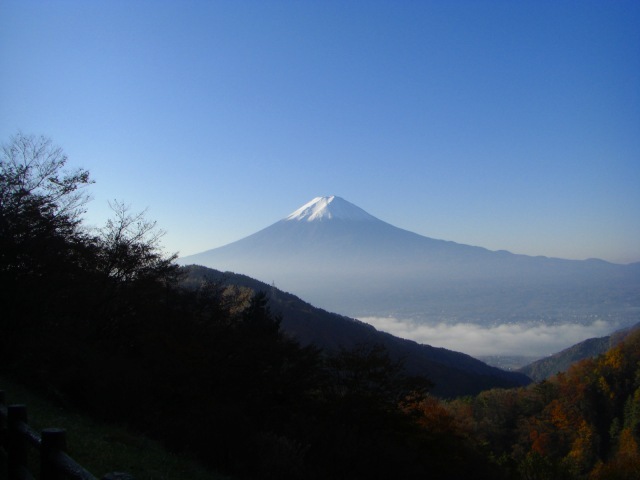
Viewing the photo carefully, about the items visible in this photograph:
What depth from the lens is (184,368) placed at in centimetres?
1503

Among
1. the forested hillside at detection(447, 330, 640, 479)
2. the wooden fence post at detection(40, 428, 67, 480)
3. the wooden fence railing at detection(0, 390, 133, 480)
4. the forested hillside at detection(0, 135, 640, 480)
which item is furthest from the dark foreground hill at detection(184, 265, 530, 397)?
the wooden fence post at detection(40, 428, 67, 480)

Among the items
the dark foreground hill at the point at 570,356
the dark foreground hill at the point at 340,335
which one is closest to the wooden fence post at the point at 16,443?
the dark foreground hill at the point at 340,335

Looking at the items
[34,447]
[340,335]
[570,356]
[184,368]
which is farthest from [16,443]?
[570,356]

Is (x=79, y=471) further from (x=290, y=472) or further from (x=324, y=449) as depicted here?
(x=324, y=449)

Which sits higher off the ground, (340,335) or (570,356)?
(570,356)

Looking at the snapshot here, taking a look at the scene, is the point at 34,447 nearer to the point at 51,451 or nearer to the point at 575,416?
the point at 51,451

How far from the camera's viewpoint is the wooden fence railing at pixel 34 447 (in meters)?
3.53

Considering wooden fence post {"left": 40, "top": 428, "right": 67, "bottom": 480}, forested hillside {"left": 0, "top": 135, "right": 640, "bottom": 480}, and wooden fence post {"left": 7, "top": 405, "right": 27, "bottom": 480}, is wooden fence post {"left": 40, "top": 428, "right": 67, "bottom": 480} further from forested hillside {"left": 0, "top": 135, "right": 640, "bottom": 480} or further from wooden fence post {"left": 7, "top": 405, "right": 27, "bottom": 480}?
forested hillside {"left": 0, "top": 135, "right": 640, "bottom": 480}

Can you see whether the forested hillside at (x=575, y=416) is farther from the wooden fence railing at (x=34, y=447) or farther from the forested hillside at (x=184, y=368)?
the wooden fence railing at (x=34, y=447)

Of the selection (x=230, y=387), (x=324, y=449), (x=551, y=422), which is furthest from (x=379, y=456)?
(x=551, y=422)

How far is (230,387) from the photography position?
55.0 ft

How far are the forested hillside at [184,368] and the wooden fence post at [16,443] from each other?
7645 millimetres

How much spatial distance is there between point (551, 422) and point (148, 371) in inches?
2599

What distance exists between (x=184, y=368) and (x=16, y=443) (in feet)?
35.1
